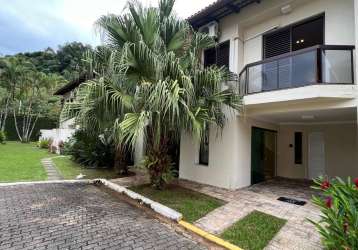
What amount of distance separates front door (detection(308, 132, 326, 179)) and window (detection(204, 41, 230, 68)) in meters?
5.99

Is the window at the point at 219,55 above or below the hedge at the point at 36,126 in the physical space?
above

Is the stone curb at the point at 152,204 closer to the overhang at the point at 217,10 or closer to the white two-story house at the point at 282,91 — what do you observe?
the white two-story house at the point at 282,91

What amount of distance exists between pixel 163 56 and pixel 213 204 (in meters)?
5.32

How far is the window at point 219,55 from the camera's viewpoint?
1141cm

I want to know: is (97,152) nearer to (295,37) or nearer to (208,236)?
(208,236)

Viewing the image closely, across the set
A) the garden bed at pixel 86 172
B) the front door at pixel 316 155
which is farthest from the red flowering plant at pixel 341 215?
the garden bed at pixel 86 172

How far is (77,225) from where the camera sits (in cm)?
608

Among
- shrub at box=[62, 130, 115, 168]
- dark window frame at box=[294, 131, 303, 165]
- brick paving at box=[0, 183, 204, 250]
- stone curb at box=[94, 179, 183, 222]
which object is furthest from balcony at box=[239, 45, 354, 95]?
shrub at box=[62, 130, 115, 168]

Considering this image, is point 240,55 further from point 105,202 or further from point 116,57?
point 105,202

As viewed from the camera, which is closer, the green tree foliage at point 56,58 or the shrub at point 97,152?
the shrub at point 97,152

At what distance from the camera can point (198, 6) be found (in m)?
11.2

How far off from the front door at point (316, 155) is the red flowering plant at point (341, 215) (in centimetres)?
842

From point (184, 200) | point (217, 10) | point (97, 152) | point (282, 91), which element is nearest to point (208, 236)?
point (184, 200)

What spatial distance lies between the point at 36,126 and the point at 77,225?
114 feet
